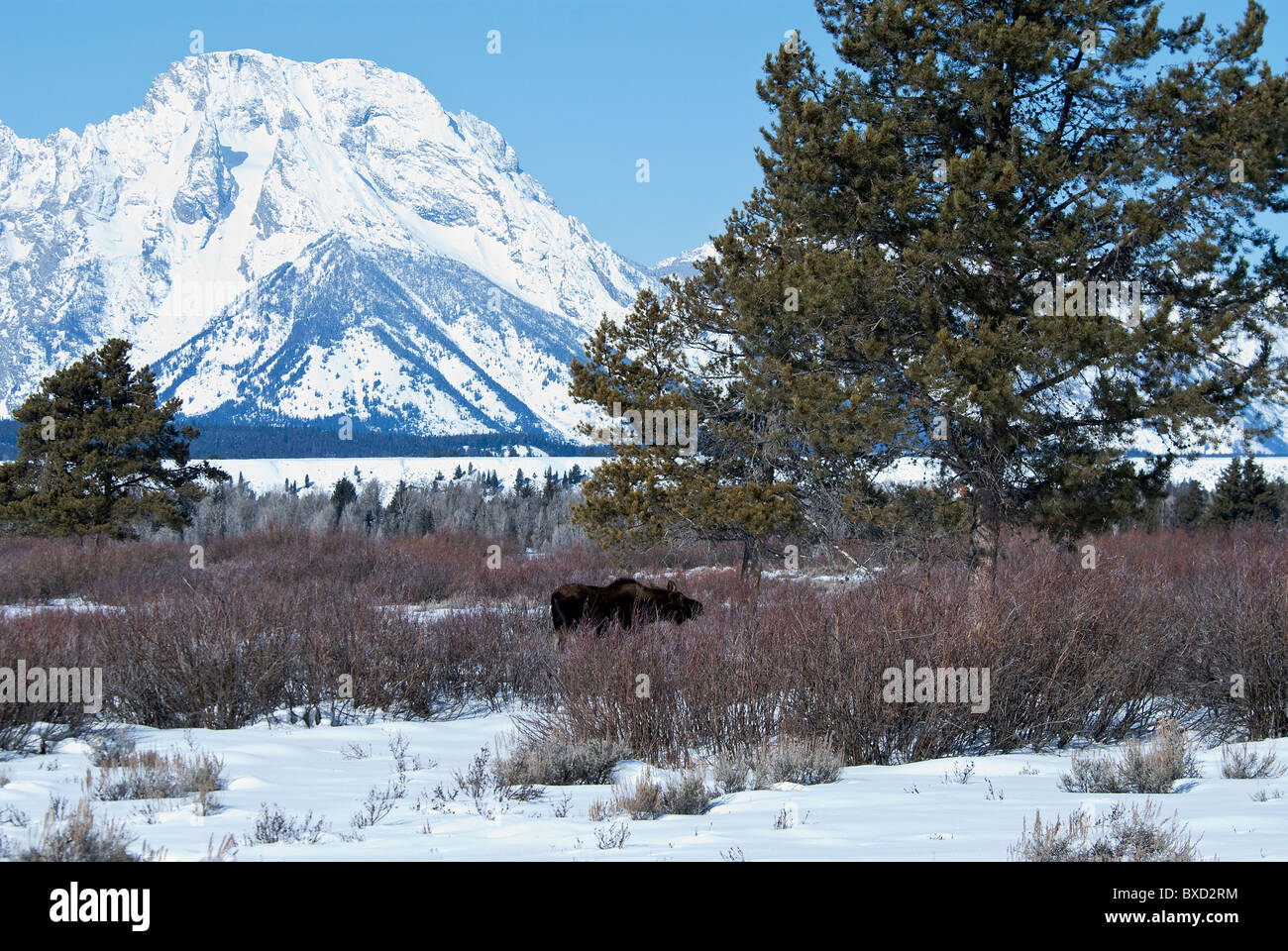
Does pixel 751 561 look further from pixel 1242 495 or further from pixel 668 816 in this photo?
pixel 1242 495

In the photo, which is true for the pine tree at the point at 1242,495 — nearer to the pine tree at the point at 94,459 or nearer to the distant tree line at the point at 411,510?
the distant tree line at the point at 411,510

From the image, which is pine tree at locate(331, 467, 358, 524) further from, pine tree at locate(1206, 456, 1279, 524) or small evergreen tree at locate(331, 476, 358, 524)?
pine tree at locate(1206, 456, 1279, 524)

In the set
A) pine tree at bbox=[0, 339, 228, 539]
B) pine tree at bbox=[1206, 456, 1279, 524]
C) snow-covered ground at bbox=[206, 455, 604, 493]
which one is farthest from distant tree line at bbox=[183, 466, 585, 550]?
snow-covered ground at bbox=[206, 455, 604, 493]

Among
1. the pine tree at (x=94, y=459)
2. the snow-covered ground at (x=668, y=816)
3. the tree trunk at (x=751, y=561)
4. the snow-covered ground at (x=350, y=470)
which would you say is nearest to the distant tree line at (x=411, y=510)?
the pine tree at (x=94, y=459)

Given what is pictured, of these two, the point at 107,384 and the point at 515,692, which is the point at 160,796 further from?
the point at 107,384

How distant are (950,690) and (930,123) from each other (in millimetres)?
9050

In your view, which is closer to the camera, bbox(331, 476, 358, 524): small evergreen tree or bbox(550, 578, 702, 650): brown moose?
bbox(550, 578, 702, 650): brown moose

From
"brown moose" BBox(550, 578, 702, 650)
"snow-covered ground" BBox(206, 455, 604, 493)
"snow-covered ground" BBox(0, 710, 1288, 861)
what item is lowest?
"snow-covered ground" BBox(0, 710, 1288, 861)

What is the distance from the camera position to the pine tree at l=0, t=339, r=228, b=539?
33062mm

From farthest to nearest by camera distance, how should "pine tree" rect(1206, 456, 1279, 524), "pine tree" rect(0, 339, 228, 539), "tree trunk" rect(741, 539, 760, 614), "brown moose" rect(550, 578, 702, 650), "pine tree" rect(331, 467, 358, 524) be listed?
"pine tree" rect(331, 467, 358, 524) < "pine tree" rect(1206, 456, 1279, 524) < "pine tree" rect(0, 339, 228, 539) < "tree trunk" rect(741, 539, 760, 614) < "brown moose" rect(550, 578, 702, 650)

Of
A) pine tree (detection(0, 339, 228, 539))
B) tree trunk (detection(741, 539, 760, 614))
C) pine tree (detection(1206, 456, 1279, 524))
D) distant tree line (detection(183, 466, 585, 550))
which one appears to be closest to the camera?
tree trunk (detection(741, 539, 760, 614))

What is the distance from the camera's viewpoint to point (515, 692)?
42.8 ft

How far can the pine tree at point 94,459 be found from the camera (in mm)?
33062

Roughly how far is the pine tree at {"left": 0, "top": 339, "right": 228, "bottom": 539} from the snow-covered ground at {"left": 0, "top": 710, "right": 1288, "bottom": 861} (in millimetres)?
27103
